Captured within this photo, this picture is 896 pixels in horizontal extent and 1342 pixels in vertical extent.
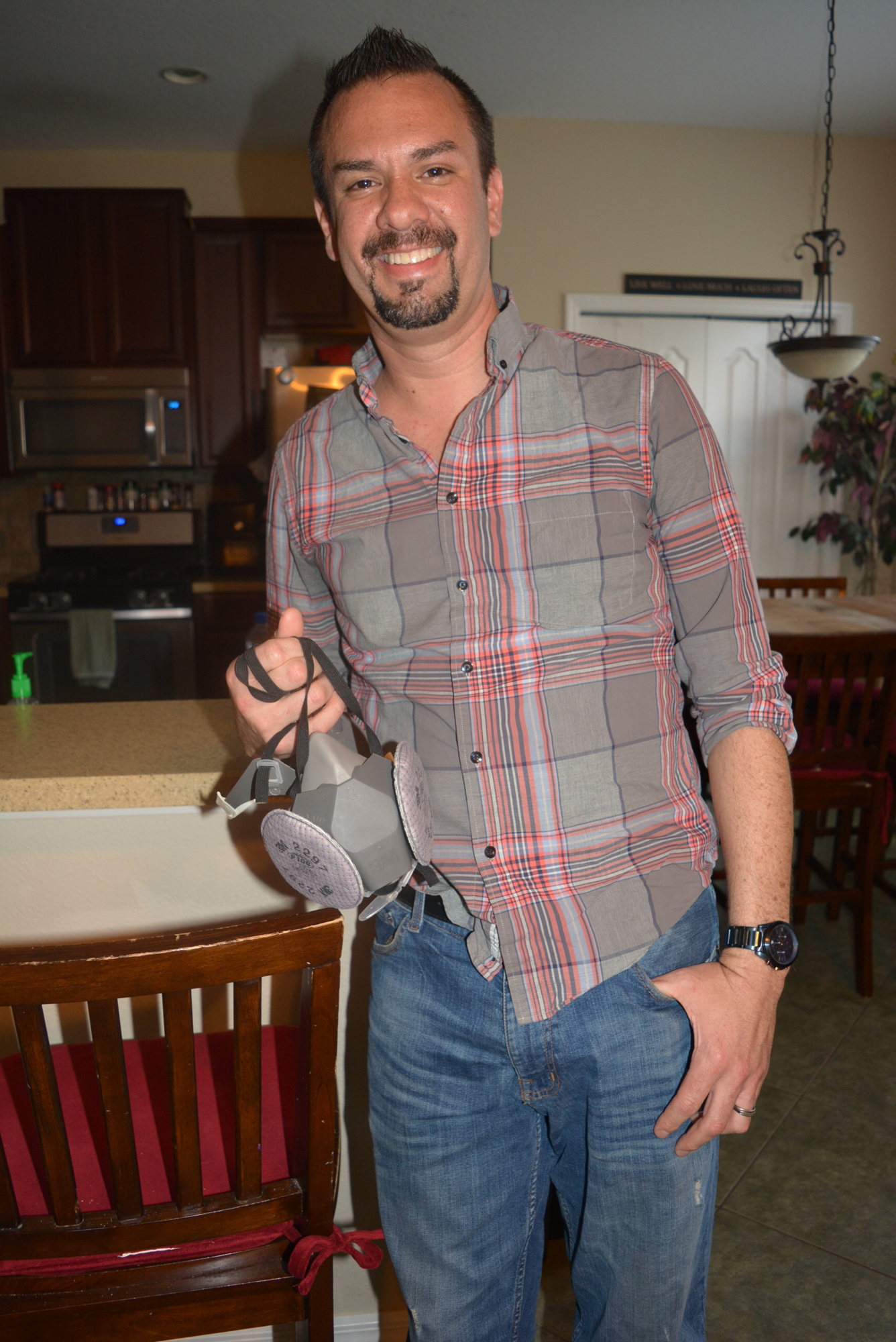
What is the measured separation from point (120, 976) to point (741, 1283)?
1.38m

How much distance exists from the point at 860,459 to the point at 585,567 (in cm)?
387

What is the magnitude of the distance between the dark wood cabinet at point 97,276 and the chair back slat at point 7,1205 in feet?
12.3

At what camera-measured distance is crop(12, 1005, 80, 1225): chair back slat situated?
2.35 feet

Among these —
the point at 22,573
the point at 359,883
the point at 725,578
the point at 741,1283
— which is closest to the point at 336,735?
the point at 359,883

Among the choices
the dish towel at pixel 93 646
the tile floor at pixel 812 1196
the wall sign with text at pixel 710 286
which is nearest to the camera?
the tile floor at pixel 812 1196

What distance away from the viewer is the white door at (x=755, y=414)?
4453mm

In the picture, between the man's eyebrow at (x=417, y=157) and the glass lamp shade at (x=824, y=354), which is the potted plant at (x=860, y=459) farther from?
the man's eyebrow at (x=417, y=157)

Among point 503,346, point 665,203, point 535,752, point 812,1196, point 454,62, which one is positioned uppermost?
point 454,62

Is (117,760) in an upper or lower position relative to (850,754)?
upper

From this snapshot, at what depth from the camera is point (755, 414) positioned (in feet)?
15.0

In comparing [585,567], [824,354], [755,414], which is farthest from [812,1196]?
[755,414]

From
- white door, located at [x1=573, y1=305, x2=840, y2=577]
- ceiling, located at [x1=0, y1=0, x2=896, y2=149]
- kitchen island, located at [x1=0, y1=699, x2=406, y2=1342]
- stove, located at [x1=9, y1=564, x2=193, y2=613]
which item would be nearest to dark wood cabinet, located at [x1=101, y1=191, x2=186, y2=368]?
ceiling, located at [x1=0, y1=0, x2=896, y2=149]

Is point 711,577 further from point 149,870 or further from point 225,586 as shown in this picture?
point 225,586

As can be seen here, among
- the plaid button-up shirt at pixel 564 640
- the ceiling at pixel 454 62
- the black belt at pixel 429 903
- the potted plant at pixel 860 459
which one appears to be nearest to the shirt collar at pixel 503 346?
the plaid button-up shirt at pixel 564 640
